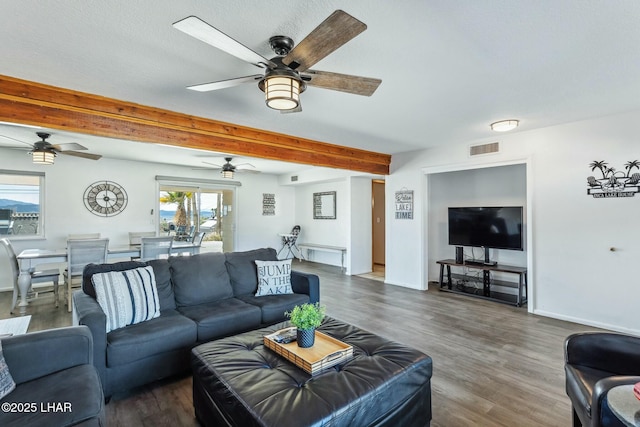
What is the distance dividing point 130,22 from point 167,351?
7.59 ft

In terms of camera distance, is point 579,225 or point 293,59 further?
point 579,225

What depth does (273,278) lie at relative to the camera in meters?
3.47

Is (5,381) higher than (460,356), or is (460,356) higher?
(5,381)

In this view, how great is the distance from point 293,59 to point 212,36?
496mm

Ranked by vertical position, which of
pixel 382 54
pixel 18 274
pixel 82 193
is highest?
pixel 382 54

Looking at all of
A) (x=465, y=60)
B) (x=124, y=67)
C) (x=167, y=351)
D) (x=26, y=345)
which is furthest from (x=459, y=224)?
(x=26, y=345)

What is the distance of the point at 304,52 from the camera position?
1769 mm

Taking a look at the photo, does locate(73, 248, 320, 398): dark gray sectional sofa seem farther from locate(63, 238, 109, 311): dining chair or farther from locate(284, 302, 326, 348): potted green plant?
locate(63, 238, 109, 311): dining chair

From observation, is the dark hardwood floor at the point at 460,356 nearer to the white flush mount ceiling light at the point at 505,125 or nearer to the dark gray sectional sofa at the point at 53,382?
the dark gray sectional sofa at the point at 53,382

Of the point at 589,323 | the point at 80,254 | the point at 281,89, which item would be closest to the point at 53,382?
the point at 281,89

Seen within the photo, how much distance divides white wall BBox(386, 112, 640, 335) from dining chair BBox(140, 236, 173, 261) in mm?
5244

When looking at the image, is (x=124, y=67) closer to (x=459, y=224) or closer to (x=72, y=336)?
(x=72, y=336)

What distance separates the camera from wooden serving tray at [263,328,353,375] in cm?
175

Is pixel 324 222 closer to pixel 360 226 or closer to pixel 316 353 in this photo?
pixel 360 226
